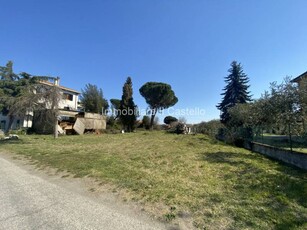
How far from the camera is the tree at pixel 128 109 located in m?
25.3

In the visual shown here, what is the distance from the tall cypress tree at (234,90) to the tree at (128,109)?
12.2 metres

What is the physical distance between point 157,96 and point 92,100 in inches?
425

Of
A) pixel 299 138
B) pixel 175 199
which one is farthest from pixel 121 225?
pixel 299 138

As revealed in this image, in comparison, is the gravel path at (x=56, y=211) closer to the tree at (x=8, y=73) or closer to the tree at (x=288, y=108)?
the tree at (x=288, y=108)

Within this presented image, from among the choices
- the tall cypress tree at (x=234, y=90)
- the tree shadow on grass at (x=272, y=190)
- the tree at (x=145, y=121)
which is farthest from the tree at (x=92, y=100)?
the tree shadow on grass at (x=272, y=190)

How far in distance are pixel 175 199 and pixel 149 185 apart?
95 cm

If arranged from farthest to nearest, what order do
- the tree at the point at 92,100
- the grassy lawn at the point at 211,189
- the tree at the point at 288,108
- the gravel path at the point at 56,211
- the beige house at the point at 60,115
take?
the tree at the point at 92,100
the beige house at the point at 60,115
the tree at the point at 288,108
the grassy lawn at the point at 211,189
the gravel path at the point at 56,211

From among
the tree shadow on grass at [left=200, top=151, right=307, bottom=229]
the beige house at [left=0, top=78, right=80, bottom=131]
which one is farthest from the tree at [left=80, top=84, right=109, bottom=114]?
the tree shadow on grass at [left=200, top=151, right=307, bottom=229]

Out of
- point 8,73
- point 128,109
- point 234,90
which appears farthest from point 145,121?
point 8,73

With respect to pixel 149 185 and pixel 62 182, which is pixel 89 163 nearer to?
pixel 62 182

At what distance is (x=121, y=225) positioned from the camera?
273cm

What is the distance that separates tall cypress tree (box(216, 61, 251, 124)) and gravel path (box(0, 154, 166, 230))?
21.6 metres

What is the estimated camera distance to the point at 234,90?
23422 millimetres

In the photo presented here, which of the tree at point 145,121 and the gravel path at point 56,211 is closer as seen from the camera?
the gravel path at point 56,211
